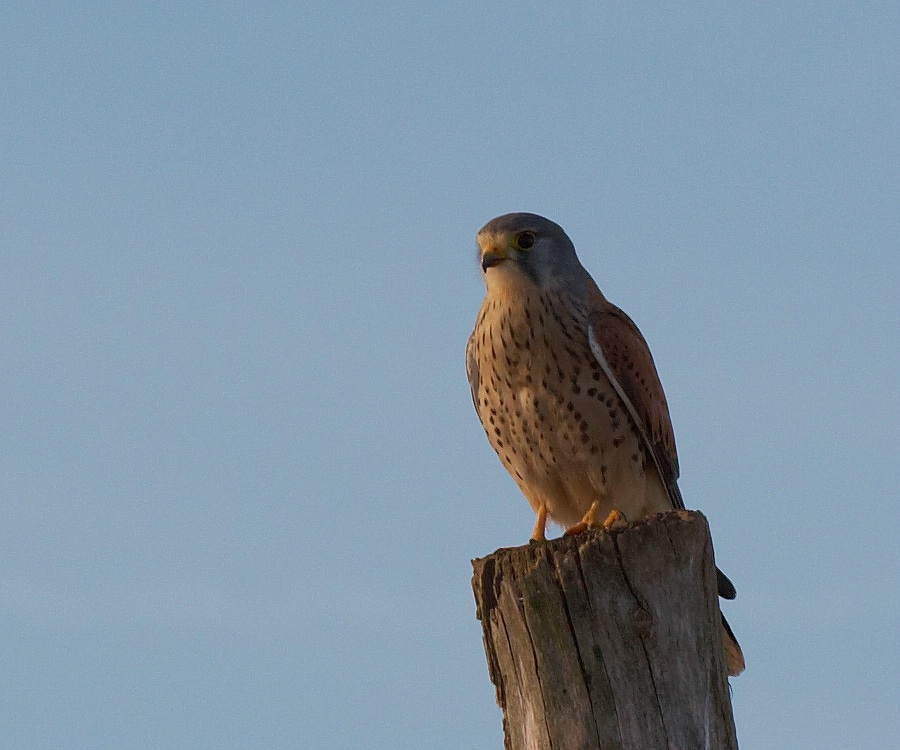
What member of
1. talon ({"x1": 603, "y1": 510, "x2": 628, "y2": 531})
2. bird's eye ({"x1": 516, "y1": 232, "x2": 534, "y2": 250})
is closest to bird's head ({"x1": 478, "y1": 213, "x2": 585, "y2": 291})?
bird's eye ({"x1": 516, "y1": 232, "x2": 534, "y2": 250})

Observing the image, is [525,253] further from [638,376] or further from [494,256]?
[638,376]

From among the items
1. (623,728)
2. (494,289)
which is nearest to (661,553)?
(623,728)

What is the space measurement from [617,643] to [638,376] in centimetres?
242

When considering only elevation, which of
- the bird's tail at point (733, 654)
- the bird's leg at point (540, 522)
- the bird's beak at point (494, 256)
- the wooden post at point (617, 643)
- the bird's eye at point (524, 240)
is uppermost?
the bird's eye at point (524, 240)

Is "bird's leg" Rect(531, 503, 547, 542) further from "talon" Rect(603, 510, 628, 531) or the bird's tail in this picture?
the bird's tail

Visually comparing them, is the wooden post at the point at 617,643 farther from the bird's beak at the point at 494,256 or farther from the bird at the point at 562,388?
the bird's beak at the point at 494,256

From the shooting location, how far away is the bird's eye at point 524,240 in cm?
549

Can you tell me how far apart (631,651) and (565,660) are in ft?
0.57

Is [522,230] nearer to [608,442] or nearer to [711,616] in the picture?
[608,442]

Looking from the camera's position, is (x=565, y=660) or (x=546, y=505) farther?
(x=546, y=505)

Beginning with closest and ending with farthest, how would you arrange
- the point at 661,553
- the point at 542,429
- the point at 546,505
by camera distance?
the point at 661,553 < the point at 542,429 < the point at 546,505

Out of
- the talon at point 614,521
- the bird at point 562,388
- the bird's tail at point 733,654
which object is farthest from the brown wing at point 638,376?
the bird's tail at point 733,654

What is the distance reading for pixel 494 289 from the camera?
17.9 ft

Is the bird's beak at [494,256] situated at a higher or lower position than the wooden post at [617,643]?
higher
